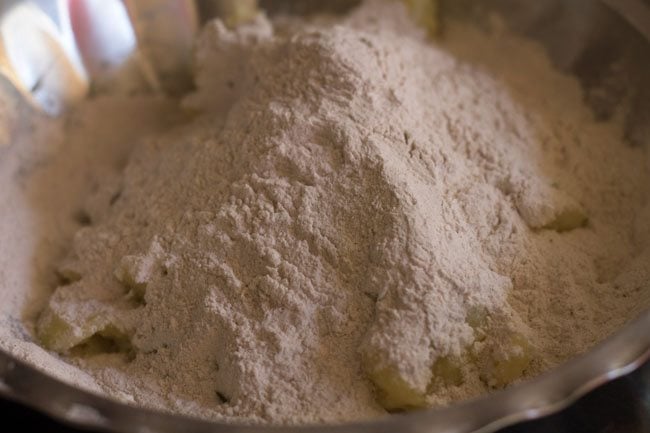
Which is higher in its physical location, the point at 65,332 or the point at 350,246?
the point at 350,246

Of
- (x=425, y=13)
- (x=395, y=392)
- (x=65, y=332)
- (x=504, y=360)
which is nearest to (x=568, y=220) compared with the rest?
(x=504, y=360)

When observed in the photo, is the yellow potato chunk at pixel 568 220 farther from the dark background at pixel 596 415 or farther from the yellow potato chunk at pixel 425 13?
the yellow potato chunk at pixel 425 13

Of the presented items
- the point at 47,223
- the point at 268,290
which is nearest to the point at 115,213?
the point at 47,223

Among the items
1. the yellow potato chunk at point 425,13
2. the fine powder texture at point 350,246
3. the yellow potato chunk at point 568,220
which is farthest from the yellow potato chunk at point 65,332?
the yellow potato chunk at point 425,13

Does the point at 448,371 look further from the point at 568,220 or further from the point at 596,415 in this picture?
the point at 568,220

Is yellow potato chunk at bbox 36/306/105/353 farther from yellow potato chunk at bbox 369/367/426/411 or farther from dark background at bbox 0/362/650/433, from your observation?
yellow potato chunk at bbox 369/367/426/411

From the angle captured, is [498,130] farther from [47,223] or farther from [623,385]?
[47,223]
